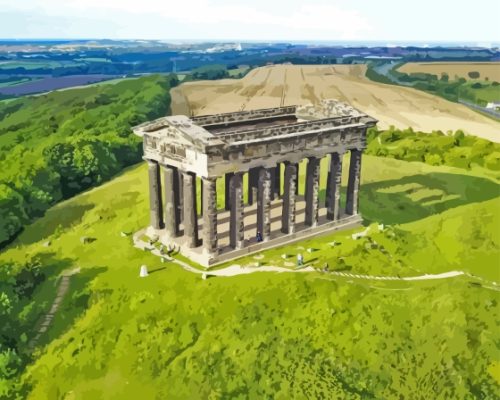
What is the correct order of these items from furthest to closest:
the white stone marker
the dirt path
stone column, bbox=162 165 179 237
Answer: stone column, bbox=162 165 179 237, the white stone marker, the dirt path

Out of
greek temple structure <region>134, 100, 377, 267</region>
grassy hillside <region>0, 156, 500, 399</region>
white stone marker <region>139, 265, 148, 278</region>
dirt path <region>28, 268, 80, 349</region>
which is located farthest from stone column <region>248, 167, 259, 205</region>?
dirt path <region>28, 268, 80, 349</region>

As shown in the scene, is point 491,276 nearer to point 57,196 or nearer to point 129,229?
point 129,229

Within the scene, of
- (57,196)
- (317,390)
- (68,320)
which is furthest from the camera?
(57,196)

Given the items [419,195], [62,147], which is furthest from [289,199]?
[62,147]

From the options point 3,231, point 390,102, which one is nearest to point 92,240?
point 3,231

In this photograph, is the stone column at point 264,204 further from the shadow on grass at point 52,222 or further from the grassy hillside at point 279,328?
the shadow on grass at point 52,222

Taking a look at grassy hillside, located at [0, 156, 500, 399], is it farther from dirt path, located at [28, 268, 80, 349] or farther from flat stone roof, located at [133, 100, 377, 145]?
flat stone roof, located at [133, 100, 377, 145]
